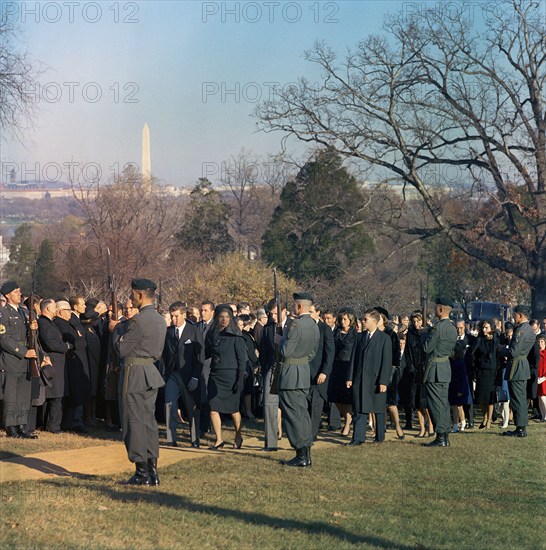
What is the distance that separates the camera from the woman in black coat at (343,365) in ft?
52.6

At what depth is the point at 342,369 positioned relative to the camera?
16172 mm

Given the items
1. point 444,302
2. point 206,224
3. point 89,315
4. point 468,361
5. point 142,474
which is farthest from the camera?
point 206,224

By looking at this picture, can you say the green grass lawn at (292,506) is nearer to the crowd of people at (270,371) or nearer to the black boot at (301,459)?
the black boot at (301,459)

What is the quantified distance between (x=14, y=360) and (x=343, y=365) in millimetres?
5072

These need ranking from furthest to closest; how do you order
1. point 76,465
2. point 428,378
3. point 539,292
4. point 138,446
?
point 539,292
point 428,378
point 76,465
point 138,446

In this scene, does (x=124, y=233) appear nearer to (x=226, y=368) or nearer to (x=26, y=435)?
(x=26, y=435)

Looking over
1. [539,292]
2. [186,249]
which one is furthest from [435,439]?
[186,249]

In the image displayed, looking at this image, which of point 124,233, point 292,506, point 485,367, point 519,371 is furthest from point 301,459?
point 124,233

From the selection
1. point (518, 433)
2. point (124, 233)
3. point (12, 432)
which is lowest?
point (518, 433)

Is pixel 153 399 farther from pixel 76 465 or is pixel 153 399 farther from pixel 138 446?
pixel 76 465

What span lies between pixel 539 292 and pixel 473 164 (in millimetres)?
5252

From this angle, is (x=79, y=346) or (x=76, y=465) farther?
(x=79, y=346)

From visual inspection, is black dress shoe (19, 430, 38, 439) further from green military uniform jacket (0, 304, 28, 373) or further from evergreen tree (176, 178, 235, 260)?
evergreen tree (176, 178, 235, 260)

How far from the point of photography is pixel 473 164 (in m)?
37.4
